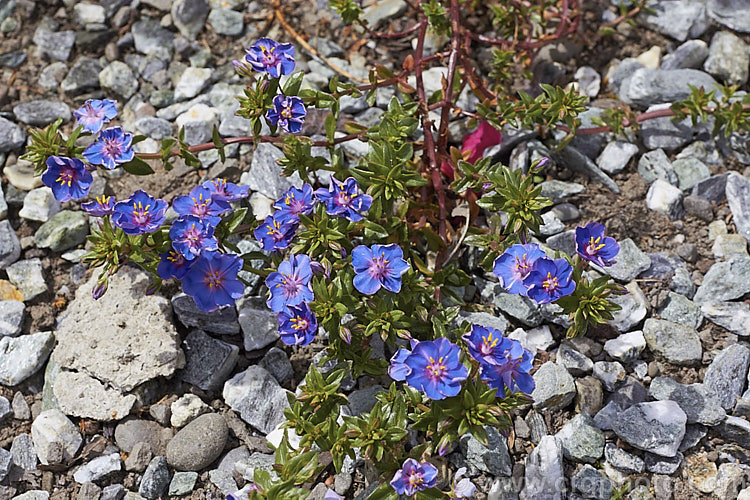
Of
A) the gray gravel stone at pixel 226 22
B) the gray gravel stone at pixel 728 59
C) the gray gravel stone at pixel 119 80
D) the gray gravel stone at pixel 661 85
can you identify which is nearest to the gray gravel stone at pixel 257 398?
the gray gravel stone at pixel 119 80

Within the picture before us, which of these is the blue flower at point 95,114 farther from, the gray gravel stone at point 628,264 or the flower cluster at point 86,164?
the gray gravel stone at point 628,264

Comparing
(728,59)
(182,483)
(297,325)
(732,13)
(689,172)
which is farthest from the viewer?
(732,13)

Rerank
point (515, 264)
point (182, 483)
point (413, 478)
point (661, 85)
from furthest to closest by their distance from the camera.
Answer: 1. point (661, 85)
2. point (182, 483)
3. point (515, 264)
4. point (413, 478)

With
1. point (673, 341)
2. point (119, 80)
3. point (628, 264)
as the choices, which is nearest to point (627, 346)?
point (673, 341)

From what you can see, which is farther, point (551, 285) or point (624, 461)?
point (624, 461)

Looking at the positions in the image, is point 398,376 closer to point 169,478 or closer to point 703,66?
point 169,478

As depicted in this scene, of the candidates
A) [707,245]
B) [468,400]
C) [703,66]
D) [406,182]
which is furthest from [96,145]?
[703,66]

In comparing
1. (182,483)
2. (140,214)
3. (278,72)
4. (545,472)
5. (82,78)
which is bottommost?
(182,483)

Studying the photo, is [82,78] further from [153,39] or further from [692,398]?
[692,398]
